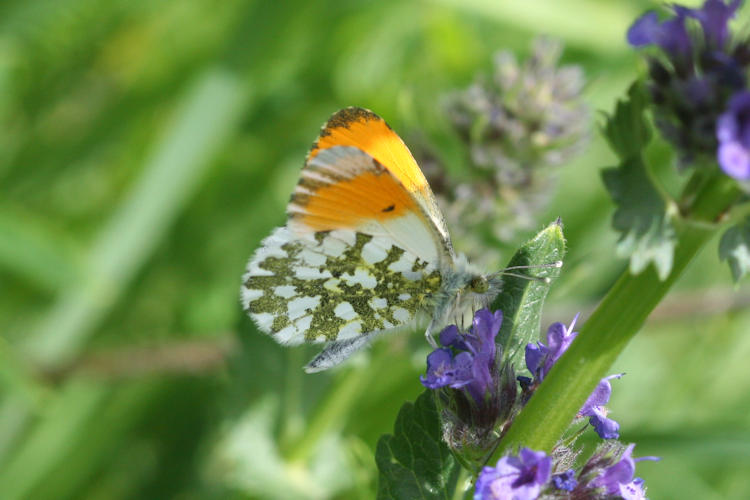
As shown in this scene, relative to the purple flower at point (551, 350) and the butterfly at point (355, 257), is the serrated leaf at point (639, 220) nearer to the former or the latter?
the purple flower at point (551, 350)

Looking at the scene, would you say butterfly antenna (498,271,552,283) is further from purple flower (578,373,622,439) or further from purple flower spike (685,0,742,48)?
purple flower spike (685,0,742,48)

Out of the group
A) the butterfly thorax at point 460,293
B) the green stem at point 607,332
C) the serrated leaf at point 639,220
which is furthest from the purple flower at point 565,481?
the butterfly thorax at point 460,293

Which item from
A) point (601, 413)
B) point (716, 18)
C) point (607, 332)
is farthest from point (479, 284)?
point (716, 18)

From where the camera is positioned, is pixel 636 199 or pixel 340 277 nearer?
pixel 636 199

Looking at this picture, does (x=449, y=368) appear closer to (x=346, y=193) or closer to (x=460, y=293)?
(x=460, y=293)

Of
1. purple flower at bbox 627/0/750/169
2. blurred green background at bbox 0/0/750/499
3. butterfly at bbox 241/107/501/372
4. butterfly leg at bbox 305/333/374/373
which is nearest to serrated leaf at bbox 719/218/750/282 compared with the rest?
purple flower at bbox 627/0/750/169

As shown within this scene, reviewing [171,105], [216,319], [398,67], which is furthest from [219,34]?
[216,319]
